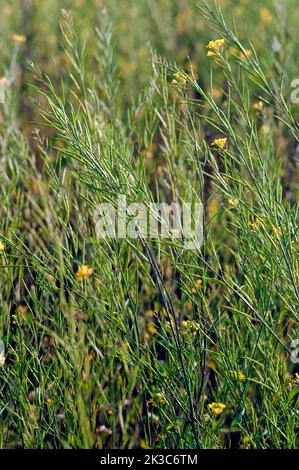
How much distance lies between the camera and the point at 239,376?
1.88 metres

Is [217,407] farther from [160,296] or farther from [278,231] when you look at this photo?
[278,231]

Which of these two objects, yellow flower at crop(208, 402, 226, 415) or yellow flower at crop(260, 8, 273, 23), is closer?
yellow flower at crop(208, 402, 226, 415)

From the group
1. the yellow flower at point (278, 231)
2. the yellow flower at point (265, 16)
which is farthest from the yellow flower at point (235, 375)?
the yellow flower at point (265, 16)

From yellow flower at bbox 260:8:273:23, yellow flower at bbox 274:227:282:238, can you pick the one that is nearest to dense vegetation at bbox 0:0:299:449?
yellow flower at bbox 274:227:282:238

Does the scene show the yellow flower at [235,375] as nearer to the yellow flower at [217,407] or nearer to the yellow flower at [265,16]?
the yellow flower at [217,407]

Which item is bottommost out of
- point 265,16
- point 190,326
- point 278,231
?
point 190,326

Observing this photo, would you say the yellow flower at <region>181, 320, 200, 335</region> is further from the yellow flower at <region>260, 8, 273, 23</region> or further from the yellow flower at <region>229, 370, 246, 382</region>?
the yellow flower at <region>260, 8, 273, 23</region>

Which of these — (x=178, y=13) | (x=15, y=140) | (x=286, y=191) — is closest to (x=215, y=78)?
(x=178, y=13)

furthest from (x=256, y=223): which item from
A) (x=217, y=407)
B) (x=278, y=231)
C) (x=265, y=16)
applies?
(x=265, y=16)

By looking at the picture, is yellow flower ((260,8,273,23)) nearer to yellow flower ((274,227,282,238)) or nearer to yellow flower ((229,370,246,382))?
yellow flower ((274,227,282,238))

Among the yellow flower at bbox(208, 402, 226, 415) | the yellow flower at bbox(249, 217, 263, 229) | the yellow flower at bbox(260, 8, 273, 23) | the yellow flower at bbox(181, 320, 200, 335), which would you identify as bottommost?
the yellow flower at bbox(208, 402, 226, 415)

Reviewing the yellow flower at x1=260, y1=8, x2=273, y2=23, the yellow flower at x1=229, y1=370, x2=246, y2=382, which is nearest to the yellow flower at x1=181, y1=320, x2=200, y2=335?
the yellow flower at x1=229, y1=370, x2=246, y2=382

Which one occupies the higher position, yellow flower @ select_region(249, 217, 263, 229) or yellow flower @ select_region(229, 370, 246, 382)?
yellow flower @ select_region(249, 217, 263, 229)
